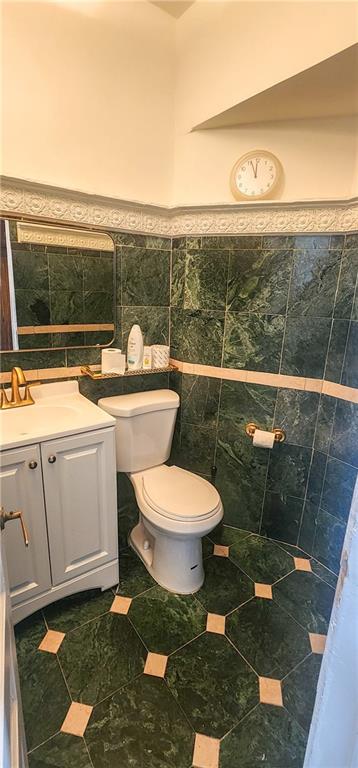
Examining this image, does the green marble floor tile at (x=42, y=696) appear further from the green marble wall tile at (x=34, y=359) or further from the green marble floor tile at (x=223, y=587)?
the green marble wall tile at (x=34, y=359)

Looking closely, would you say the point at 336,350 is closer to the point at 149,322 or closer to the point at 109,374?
the point at 149,322

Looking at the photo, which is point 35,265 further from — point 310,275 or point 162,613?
point 162,613

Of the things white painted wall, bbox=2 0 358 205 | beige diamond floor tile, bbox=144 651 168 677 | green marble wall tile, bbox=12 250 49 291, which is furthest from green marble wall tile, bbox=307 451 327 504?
green marble wall tile, bbox=12 250 49 291

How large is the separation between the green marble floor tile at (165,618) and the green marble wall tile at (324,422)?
3.16 feet

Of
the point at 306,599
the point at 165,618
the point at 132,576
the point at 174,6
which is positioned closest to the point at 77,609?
the point at 132,576

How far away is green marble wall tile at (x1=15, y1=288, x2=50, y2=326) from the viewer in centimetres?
149

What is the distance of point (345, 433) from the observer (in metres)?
1.60

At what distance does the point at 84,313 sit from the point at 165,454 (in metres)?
0.86

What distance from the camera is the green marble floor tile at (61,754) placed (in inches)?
39.8

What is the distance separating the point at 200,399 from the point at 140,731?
53.4 inches

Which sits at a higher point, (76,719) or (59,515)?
(59,515)

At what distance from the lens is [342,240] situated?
1.55 m

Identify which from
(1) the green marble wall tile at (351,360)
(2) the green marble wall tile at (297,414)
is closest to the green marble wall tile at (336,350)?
(1) the green marble wall tile at (351,360)

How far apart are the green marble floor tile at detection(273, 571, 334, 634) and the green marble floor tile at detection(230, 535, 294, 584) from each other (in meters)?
0.05
